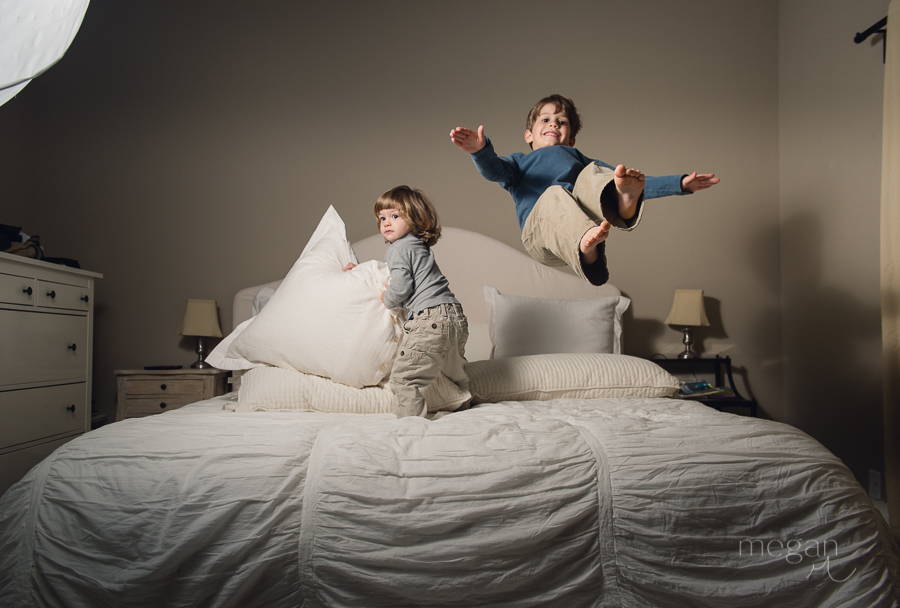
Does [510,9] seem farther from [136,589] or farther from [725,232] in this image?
[136,589]

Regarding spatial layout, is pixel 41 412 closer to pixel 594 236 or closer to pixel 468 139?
pixel 468 139

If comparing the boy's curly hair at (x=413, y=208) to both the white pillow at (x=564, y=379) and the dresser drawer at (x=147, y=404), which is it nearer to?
Answer: the white pillow at (x=564, y=379)

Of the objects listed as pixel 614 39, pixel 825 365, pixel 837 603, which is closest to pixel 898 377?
pixel 825 365

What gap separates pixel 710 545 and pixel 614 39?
110 inches

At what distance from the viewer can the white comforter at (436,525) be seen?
888 mm

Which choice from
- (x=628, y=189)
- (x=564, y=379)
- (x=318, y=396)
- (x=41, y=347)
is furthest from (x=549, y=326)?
(x=41, y=347)

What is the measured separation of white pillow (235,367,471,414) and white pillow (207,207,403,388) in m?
0.05

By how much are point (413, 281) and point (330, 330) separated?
30 cm

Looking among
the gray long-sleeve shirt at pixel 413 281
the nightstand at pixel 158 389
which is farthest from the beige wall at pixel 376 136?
the gray long-sleeve shirt at pixel 413 281

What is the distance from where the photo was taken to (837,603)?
0.92m

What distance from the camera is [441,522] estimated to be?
918 millimetres

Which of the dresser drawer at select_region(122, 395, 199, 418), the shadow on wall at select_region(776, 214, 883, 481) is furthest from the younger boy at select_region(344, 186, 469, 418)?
the shadow on wall at select_region(776, 214, 883, 481)

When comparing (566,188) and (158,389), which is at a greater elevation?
(566,188)

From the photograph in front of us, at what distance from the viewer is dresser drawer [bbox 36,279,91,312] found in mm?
2062
